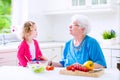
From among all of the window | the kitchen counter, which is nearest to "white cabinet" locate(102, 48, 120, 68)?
the kitchen counter

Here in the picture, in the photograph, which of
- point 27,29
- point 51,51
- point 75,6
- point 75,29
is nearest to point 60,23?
point 75,6

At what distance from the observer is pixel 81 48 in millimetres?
2625

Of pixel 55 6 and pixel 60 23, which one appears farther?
pixel 60 23

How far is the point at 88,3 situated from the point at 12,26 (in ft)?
4.46

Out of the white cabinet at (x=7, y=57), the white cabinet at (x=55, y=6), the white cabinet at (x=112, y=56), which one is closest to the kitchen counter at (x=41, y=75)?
the white cabinet at (x=7, y=57)

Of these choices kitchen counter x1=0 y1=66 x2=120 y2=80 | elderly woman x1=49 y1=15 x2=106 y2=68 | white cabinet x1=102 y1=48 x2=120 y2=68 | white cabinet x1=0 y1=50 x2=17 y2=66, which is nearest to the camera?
kitchen counter x1=0 y1=66 x2=120 y2=80

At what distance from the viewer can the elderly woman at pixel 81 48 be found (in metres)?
2.59

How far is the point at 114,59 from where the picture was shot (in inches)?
145

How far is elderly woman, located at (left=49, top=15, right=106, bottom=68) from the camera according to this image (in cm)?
259

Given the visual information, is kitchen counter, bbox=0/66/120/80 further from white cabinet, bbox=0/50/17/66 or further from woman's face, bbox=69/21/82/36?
white cabinet, bbox=0/50/17/66

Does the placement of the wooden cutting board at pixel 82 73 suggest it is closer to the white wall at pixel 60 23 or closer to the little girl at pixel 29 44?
the little girl at pixel 29 44

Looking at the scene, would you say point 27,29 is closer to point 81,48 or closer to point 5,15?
point 81,48

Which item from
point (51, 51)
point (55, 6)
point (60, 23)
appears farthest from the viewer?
point (60, 23)

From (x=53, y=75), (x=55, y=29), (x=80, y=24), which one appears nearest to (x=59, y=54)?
(x=55, y=29)
